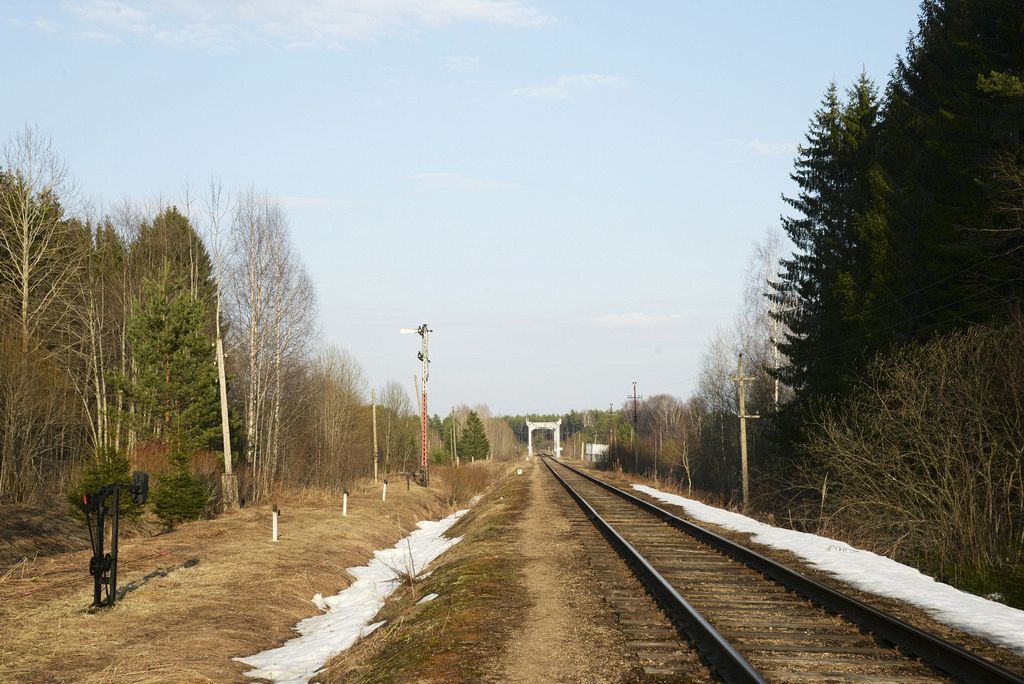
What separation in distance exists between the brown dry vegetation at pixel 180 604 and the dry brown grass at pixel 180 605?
0.7 inches

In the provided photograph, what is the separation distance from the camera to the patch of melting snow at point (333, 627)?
10.2m

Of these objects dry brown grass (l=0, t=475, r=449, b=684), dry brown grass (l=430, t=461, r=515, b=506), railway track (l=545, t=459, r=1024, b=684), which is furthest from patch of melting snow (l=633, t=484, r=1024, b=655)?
dry brown grass (l=430, t=461, r=515, b=506)

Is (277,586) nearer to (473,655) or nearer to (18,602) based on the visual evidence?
(18,602)

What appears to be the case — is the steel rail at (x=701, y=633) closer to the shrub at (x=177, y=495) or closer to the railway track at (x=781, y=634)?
the railway track at (x=781, y=634)

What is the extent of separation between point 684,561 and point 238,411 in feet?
122

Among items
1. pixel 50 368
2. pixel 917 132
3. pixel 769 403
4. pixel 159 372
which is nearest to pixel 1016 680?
pixel 917 132

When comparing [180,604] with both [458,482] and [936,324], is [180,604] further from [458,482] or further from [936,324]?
[458,482]

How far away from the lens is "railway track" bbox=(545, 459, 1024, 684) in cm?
655

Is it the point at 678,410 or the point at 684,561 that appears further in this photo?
the point at 678,410

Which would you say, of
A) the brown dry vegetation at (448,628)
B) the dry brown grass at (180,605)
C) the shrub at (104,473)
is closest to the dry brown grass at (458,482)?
the dry brown grass at (180,605)

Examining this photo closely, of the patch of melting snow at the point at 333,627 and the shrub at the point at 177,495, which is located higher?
the shrub at the point at 177,495

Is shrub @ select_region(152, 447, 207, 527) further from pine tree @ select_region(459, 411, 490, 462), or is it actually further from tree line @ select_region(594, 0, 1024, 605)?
pine tree @ select_region(459, 411, 490, 462)

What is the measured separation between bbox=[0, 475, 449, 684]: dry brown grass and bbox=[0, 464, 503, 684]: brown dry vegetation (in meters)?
0.02

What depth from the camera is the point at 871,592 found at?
10.2 meters
